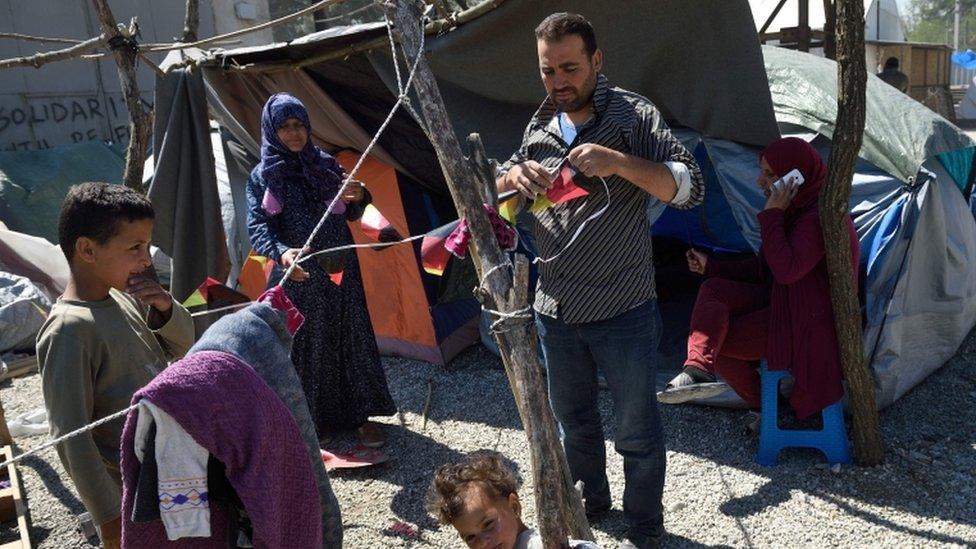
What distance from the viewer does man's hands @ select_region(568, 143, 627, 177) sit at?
220cm

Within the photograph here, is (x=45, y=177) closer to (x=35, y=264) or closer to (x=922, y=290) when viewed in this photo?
(x=35, y=264)

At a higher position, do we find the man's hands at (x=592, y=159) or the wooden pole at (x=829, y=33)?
the wooden pole at (x=829, y=33)

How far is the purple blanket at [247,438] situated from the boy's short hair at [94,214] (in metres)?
0.66

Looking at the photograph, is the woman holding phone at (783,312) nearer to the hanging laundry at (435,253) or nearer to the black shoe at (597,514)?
the black shoe at (597,514)

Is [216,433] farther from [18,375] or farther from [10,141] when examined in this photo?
[10,141]

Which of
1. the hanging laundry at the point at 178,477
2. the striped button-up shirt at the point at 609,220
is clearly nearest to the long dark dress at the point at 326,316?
the striped button-up shirt at the point at 609,220

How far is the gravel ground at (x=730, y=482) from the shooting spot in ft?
9.87

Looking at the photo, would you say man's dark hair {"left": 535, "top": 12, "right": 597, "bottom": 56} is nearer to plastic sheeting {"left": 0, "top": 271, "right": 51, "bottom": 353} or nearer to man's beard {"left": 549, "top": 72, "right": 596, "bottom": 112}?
man's beard {"left": 549, "top": 72, "right": 596, "bottom": 112}

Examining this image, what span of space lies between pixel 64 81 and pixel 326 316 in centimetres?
874

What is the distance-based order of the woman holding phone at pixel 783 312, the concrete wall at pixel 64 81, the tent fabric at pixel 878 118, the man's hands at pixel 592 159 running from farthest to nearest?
the concrete wall at pixel 64 81, the tent fabric at pixel 878 118, the woman holding phone at pixel 783 312, the man's hands at pixel 592 159

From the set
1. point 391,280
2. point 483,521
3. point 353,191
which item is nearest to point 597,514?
point 483,521

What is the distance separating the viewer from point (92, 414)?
2.06m

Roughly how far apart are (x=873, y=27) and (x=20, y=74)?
705 inches

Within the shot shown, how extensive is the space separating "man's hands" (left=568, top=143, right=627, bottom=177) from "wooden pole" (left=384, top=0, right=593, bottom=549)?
0.30m
